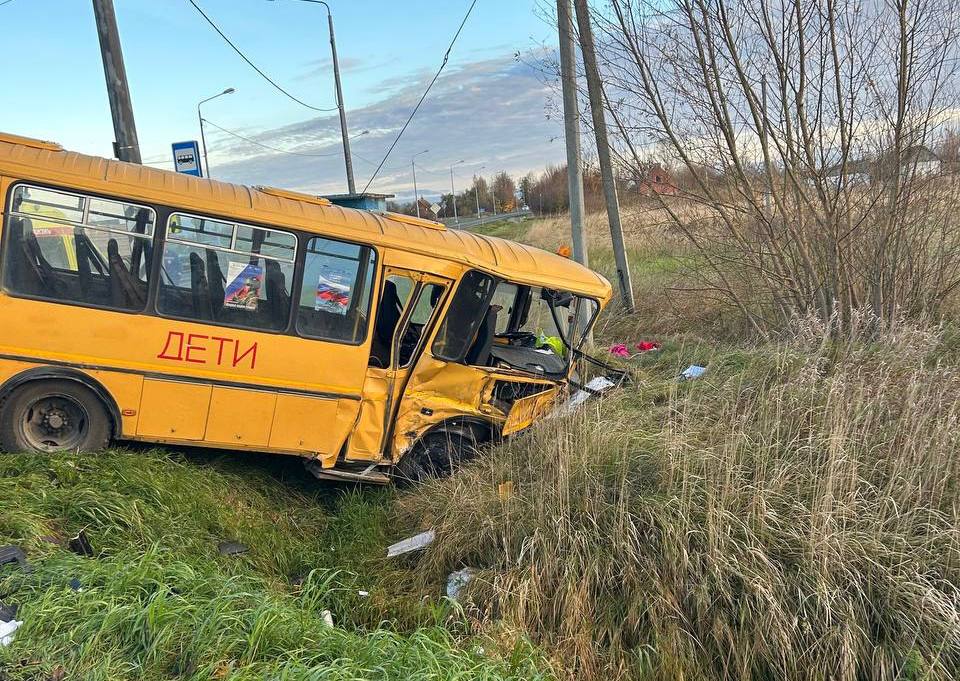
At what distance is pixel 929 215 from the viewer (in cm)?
851

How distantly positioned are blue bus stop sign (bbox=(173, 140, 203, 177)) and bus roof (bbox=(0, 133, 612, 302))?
4261 mm

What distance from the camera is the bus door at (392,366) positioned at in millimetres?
5656

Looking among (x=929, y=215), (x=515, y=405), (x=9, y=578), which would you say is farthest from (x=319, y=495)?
(x=929, y=215)

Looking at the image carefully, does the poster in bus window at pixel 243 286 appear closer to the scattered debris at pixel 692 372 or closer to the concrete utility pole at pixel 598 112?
the scattered debris at pixel 692 372

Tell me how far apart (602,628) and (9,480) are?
3.93m

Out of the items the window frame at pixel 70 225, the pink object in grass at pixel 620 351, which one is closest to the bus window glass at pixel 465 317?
the window frame at pixel 70 225

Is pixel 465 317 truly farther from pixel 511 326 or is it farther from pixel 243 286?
pixel 243 286

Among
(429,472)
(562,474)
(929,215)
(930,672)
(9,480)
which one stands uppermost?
(929,215)

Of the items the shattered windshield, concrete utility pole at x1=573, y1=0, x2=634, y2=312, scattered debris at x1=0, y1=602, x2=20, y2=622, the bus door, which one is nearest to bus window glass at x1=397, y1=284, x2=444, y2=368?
the bus door

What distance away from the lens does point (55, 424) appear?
488 centimetres

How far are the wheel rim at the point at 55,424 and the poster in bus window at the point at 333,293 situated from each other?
76.6 inches

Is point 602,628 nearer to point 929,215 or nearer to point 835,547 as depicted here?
point 835,547

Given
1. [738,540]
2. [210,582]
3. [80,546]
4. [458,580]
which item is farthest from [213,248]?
[738,540]

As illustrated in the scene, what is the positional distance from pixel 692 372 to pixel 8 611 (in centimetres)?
687
